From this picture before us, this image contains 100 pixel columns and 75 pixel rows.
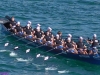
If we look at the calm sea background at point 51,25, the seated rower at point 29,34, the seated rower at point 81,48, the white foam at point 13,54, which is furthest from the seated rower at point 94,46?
the white foam at point 13,54

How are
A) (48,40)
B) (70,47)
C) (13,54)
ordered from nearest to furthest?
(70,47)
(13,54)
(48,40)

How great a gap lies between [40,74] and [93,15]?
2318 centimetres

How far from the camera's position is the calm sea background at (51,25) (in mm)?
47500

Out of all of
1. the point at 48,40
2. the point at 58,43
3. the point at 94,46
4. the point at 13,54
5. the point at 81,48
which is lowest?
the point at 13,54

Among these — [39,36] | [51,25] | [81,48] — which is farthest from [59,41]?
[51,25]

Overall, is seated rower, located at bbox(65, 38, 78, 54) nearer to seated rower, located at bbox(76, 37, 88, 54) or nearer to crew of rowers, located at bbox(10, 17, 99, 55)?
crew of rowers, located at bbox(10, 17, 99, 55)

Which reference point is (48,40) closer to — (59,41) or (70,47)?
(59,41)

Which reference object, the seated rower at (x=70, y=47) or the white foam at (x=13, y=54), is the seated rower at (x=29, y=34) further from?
the seated rower at (x=70, y=47)

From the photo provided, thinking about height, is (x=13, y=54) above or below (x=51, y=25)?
below

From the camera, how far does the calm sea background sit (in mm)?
47500

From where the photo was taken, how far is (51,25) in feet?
205

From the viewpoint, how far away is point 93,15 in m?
67.2

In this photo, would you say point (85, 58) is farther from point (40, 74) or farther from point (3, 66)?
→ point (3, 66)

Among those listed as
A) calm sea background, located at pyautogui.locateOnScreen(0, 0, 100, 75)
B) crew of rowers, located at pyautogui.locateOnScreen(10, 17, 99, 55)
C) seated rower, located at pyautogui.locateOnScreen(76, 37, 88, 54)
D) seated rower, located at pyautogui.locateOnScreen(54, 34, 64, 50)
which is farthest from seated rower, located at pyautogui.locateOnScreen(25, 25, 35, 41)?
seated rower, located at pyautogui.locateOnScreen(76, 37, 88, 54)
